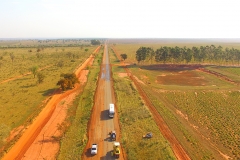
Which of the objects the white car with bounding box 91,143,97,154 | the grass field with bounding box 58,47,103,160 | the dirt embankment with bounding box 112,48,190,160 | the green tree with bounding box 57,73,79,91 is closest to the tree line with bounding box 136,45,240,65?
the green tree with bounding box 57,73,79,91

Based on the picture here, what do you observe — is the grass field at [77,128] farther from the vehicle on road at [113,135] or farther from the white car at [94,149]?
the vehicle on road at [113,135]

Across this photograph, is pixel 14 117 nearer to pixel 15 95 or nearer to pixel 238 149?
pixel 15 95

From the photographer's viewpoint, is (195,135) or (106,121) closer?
(195,135)

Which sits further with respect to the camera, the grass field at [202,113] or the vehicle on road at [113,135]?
the vehicle on road at [113,135]

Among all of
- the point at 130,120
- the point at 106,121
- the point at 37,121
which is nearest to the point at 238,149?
the point at 130,120

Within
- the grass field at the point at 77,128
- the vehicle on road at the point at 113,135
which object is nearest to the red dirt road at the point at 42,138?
the grass field at the point at 77,128

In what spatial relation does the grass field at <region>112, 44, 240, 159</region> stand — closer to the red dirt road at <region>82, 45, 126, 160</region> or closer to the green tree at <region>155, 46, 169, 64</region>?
the red dirt road at <region>82, 45, 126, 160</region>

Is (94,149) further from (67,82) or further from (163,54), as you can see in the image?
(163,54)
